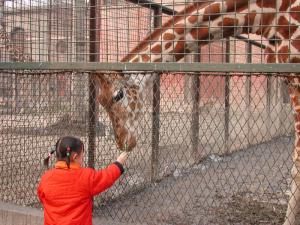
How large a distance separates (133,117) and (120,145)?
0.96ft

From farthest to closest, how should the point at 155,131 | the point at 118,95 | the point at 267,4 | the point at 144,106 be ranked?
the point at 155,131, the point at 144,106, the point at 267,4, the point at 118,95

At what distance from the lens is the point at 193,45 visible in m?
4.31

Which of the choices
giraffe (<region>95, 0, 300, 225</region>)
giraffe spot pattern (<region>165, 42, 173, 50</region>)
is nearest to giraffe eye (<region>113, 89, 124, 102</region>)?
giraffe (<region>95, 0, 300, 225</region>)

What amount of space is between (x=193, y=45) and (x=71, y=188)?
6.72ft

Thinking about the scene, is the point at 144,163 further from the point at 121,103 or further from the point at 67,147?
the point at 67,147

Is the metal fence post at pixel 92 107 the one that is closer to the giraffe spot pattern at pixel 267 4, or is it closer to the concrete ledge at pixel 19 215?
the concrete ledge at pixel 19 215

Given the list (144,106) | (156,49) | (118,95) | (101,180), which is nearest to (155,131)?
(144,106)

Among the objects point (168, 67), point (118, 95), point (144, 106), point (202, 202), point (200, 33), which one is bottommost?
point (202, 202)

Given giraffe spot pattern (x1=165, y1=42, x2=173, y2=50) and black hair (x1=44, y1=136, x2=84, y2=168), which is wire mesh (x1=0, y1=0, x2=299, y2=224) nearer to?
giraffe spot pattern (x1=165, y1=42, x2=173, y2=50)

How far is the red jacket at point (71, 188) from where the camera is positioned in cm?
278

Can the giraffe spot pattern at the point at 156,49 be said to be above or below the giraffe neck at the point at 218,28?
below

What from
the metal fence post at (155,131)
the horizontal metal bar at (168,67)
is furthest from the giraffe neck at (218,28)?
the metal fence post at (155,131)

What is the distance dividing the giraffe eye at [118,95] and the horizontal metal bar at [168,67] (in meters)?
0.73

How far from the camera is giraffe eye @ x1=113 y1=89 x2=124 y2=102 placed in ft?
13.6
